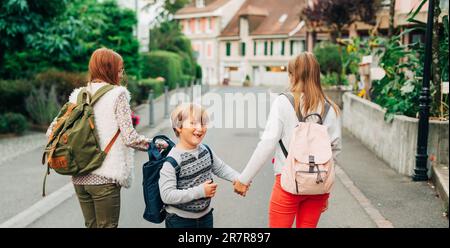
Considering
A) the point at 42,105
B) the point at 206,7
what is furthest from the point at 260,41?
the point at 42,105

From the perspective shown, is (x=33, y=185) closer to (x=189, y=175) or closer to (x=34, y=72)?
(x=189, y=175)

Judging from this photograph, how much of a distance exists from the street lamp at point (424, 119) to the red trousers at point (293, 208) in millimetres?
4935

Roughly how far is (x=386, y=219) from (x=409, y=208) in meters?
0.69

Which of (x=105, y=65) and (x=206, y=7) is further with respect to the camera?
(x=206, y=7)

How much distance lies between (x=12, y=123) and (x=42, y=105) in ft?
2.95

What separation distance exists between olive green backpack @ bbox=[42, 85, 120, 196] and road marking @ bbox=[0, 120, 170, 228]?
2737mm

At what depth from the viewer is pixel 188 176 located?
11.5 feet

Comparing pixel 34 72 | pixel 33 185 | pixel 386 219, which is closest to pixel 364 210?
pixel 386 219

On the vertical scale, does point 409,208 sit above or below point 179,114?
below

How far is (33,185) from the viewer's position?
819cm

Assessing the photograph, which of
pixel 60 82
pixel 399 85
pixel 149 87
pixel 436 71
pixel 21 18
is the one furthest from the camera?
pixel 149 87

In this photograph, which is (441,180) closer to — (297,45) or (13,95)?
(13,95)

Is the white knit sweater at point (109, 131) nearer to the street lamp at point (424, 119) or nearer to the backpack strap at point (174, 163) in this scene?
the backpack strap at point (174, 163)

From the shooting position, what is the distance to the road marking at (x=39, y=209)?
6.14m
